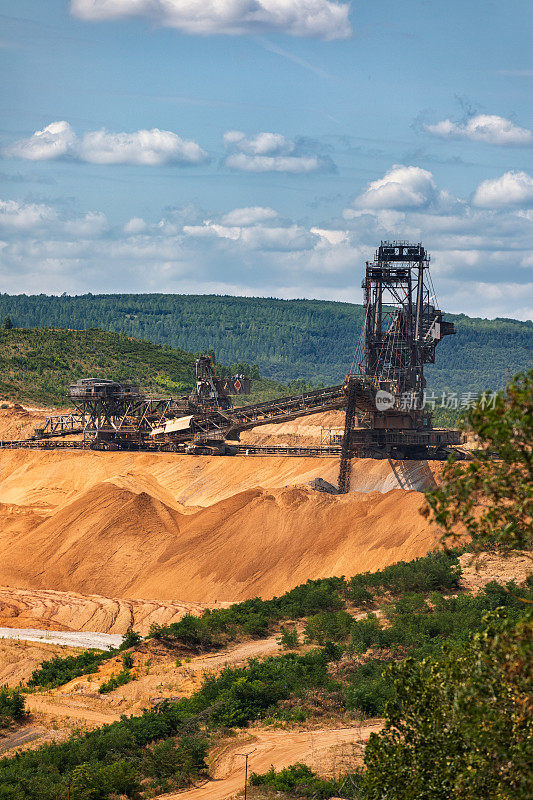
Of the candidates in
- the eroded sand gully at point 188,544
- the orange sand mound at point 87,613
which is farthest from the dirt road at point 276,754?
the eroded sand gully at point 188,544

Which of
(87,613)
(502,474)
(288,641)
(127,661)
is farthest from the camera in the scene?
(87,613)

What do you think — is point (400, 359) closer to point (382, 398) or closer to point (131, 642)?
point (382, 398)

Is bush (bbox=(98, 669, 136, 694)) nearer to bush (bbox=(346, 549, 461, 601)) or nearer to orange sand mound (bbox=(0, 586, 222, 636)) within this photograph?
orange sand mound (bbox=(0, 586, 222, 636))

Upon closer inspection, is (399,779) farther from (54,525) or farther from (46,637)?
(54,525)

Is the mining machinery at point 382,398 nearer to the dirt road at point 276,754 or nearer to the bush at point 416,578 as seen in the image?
the bush at point 416,578

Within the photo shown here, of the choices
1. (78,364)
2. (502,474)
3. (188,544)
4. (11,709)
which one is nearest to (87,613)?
(188,544)

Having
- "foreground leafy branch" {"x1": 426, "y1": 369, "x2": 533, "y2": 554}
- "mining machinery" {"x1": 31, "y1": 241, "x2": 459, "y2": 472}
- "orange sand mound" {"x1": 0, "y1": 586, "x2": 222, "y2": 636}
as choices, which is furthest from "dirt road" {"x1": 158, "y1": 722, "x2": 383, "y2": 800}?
"mining machinery" {"x1": 31, "y1": 241, "x2": 459, "y2": 472}

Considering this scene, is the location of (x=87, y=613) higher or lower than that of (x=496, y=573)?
lower
